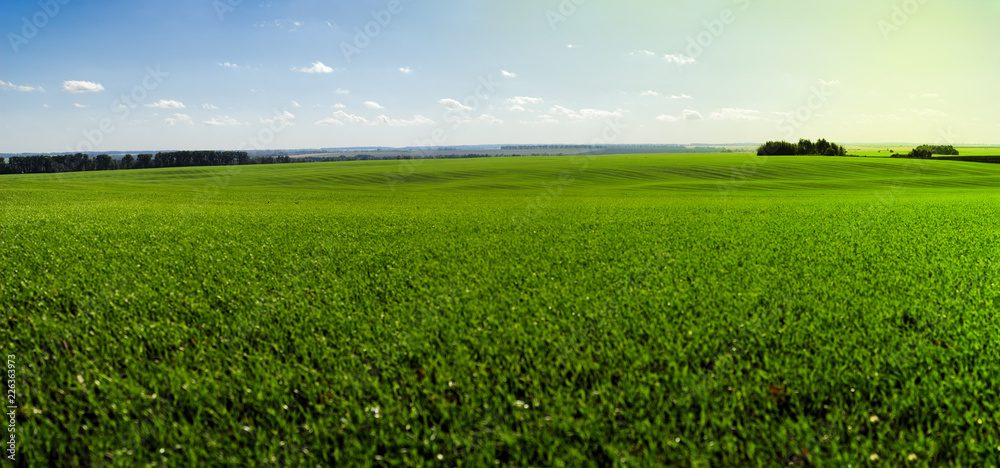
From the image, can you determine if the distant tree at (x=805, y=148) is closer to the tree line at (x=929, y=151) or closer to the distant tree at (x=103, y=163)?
the tree line at (x=929, y=151)

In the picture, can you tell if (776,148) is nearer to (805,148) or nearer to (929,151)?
(805,148)

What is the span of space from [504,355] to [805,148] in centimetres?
11452

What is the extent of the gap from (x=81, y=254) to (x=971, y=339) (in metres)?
15.4

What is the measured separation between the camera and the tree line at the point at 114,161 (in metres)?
107

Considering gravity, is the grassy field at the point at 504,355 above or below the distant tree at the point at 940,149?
below

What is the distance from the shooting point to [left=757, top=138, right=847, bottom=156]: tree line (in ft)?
327

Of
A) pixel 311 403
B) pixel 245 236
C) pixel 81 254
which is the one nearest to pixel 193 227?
pixel 245 236

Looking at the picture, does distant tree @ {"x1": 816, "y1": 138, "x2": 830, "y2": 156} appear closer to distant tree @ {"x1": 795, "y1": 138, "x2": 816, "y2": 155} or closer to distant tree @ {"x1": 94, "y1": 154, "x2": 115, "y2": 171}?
distant tree @ {"x1": 795, "y1": 138, "x2": 816, "y2": 155}

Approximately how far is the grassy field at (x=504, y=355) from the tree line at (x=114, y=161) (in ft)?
427

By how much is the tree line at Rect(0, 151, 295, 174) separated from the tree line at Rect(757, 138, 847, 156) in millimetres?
116610

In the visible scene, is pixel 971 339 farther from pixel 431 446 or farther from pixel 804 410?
pixel 431 446

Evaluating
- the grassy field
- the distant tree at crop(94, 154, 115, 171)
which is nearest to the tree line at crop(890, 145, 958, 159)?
the grassy field

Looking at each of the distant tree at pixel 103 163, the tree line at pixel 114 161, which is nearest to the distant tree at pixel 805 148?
the tree line at pixel 114 161

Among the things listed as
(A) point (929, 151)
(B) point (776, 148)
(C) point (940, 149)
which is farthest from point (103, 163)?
(C) point (940, 149)
